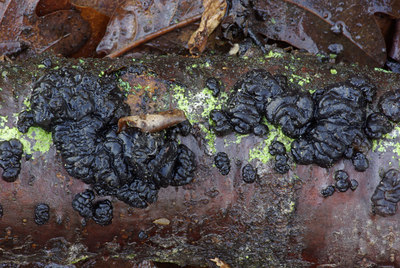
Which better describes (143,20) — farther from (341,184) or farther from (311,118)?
(341,184)

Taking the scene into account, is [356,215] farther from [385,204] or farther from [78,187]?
[78,187]

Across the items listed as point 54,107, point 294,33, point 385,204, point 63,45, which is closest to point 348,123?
point 385,204

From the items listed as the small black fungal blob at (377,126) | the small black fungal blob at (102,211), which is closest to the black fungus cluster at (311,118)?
the small black fungal blob at (377,126)

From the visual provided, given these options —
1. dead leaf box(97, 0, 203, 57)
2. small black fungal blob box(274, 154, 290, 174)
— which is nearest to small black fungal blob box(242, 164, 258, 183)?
small black fungal blob box(274, 154, 290, 174)

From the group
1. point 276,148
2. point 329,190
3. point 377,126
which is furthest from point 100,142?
point 377,126

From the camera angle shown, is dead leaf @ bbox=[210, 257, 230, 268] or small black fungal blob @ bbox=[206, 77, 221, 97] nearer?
small black fungal blob @ bbox=[206, 77, 221, 97]

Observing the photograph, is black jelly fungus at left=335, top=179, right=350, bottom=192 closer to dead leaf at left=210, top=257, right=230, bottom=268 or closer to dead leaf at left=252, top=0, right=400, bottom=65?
dead leaf at left=210, top=257, right=230, bottom=268

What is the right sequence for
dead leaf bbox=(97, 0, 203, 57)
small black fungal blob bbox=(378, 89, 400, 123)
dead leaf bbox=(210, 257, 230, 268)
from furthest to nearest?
dead leaf bbox=(97, 0, 203, 57), dead leaf bbox=(210, 257, 230, 268), small black fungal blob bbox=(378, 89, 400, 123)
